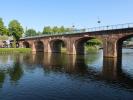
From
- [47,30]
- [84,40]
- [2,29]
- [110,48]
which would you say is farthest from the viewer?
[47,30]

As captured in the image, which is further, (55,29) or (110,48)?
(55,29)

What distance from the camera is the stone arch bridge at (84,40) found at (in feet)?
254

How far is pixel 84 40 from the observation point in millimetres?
99938

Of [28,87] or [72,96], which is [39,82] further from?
[72,96]

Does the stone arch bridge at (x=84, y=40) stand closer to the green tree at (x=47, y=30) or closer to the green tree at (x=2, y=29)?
the green tree at (x=2, y=29)

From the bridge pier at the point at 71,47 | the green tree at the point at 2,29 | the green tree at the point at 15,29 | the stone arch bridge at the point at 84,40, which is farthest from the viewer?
the green tree at the point at 15,29

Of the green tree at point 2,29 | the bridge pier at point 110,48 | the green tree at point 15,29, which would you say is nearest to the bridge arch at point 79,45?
the bridge pier at point 110,48

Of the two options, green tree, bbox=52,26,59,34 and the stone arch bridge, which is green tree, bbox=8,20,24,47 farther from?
green tree, bbox=52,26,59,34

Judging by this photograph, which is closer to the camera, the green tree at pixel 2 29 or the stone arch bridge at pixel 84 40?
the stone arch bridge at pixel 84 40

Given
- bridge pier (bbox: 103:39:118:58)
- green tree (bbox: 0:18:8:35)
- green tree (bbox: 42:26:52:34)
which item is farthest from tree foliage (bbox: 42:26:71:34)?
bridge pier (bbox: 103:39:118:58)

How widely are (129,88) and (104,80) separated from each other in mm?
6125

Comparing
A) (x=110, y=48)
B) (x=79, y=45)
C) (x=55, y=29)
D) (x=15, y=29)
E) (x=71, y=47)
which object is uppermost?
(x=55, y=29)

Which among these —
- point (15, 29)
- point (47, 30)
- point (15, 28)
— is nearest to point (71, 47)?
point (15, 28)

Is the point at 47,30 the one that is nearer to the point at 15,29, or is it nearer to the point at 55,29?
the point at 55,29
